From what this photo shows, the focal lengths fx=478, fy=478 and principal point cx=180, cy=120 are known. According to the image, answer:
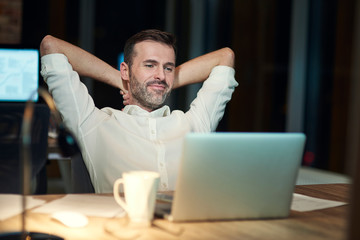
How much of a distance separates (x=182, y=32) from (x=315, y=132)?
2294mm

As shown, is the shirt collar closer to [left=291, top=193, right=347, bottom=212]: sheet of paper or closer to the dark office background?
[left=291, top=193, right=347, bottom=212]: sheet of paper

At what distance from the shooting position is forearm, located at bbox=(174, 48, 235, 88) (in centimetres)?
213

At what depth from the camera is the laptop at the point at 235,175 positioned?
0.94 meters

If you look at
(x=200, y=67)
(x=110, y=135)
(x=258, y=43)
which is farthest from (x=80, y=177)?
(x=258, y=43)

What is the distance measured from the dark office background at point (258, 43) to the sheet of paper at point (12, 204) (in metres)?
1.97

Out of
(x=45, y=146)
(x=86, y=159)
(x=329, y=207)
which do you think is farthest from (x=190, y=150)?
(x=45, y=146)

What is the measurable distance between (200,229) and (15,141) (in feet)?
3.47

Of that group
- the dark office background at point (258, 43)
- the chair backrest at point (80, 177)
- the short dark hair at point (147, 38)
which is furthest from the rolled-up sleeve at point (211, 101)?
the dark office background at point (258, 43)

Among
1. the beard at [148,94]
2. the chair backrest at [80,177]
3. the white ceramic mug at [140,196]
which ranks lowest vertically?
the chair backrest at [80,177]

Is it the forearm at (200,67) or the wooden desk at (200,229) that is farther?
the forearm at (200,67)

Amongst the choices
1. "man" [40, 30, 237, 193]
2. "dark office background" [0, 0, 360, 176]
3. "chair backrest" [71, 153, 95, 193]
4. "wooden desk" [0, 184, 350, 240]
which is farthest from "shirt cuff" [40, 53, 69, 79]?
"dark office background" [0, 0, 360, 176]

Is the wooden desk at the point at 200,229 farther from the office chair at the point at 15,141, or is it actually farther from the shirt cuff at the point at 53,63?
the shirt cuff at the point at 53,63

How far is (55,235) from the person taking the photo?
0.93m

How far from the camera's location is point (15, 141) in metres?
1.79
